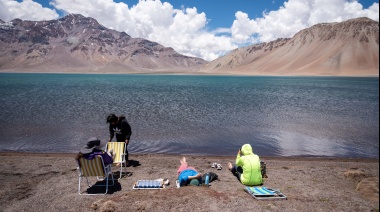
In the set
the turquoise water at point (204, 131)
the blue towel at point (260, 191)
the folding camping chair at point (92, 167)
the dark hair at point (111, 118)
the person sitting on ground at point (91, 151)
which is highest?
the dark hair at point (111, 118)

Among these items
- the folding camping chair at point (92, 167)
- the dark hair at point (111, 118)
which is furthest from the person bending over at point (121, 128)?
the folding camping chair at point (92, 167)

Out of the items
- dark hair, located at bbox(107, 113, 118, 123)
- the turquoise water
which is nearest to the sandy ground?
dark hair, located at bbox(107, 113, 118, 123)

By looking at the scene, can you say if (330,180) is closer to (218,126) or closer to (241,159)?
(241,159)

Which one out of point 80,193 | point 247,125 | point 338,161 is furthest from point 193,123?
point 80,193

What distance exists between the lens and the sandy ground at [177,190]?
281 inches

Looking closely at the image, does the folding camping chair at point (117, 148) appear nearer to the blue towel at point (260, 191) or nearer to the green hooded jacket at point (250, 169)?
the green hooded jacket at point (250, 169)

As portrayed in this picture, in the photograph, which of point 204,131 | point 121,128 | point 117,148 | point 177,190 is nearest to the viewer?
point 177,190

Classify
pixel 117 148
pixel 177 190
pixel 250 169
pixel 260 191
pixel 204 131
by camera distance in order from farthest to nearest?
pixel 204 131, pixel 117 148, pixel 250 169, pixel 260 191, pixel 177 190

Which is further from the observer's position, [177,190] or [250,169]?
[250,169]

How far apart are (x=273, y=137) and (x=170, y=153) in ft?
23.5

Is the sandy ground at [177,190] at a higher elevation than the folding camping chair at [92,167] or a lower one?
lower

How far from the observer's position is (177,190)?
7801 millimetres

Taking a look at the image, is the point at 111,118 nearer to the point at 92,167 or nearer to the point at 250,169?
the point at 92,167

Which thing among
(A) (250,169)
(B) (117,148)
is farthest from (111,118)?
(A) (250,169)
